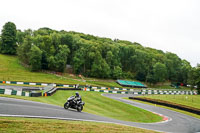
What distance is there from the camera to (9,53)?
89.9 meters

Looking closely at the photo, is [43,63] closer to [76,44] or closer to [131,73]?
[76,44]

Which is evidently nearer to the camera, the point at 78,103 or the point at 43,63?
the point at 78,103

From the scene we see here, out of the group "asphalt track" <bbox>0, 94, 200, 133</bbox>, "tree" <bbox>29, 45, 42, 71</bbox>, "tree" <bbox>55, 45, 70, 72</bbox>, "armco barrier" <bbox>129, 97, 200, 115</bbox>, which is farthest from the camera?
"tree" <bbox>55, 45, 70, 72</bbox>

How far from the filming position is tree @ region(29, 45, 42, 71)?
73.3 meters

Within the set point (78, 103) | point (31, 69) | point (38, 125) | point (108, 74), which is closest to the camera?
point (38, 125)

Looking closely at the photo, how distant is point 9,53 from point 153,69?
76.1m

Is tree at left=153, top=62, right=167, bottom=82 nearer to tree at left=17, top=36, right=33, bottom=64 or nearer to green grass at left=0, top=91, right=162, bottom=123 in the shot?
tree at left=17, top=36, right=33, bottom=64

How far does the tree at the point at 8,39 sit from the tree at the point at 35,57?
21128mm

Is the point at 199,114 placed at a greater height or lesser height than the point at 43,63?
lesser

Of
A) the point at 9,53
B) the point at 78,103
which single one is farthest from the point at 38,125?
the point at 9,53

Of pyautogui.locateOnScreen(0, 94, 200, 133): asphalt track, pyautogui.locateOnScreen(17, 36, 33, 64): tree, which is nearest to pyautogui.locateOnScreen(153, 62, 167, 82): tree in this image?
pyautogui.locateOnScreen(17, 36, 33, 64): tree

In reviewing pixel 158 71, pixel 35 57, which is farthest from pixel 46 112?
pixel 158 71

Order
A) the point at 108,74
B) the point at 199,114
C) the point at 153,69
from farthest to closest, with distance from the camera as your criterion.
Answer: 1. the point at 153,69
2. the point at 108,74
3. the point at 199,114

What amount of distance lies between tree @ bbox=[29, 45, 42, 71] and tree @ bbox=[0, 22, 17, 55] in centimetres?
2113
